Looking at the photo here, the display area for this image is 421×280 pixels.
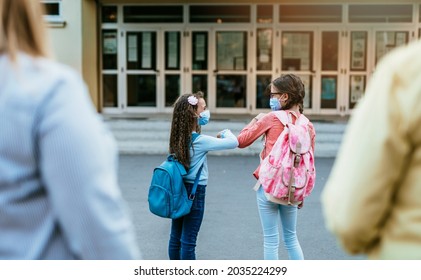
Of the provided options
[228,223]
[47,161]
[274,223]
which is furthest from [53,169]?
[228,223]

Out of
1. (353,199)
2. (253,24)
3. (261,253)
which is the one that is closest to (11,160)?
(353,199)

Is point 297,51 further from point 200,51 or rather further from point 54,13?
point 54,13

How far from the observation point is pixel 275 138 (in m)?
4.81

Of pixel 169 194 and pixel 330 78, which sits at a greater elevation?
pixel 330 78

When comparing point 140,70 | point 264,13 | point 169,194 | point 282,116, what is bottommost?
point 169,194

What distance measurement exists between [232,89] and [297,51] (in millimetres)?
1985

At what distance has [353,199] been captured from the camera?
5.50 ft

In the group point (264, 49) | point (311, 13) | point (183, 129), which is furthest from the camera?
point (264, 49)

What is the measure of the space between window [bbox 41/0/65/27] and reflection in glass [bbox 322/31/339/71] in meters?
6.70

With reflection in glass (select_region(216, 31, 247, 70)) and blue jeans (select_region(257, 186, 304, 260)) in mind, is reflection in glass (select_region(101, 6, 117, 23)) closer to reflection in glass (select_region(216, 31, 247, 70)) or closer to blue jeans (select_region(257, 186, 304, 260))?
reflection in glass (select_region(216, 31, 247, 70))

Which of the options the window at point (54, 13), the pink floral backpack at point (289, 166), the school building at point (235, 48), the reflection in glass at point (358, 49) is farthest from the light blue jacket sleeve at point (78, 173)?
the reflection in glass at point (358, 49)

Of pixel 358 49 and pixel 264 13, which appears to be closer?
pixel 264 13
